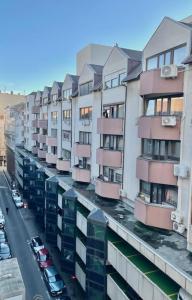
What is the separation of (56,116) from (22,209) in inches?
783

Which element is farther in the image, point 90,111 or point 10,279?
point 90,111

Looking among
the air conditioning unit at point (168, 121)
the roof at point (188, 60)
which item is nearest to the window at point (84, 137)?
the air conditioning unit at point (168, 121)

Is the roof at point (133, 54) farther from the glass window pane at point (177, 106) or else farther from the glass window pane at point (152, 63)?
the glass window pane at point (177, 106)

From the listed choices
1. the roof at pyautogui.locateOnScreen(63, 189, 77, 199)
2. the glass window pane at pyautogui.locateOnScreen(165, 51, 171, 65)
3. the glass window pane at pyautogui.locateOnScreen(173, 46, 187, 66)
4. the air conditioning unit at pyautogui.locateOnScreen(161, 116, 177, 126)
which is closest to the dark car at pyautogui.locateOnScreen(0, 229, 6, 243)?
the roof at pyautogui.locateOnScreen(63, 189, 77, 199)

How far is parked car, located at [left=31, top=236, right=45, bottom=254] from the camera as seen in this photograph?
33.8m

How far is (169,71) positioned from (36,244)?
88.6 ft


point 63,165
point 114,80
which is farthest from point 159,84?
point 63,165

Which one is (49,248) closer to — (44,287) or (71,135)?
(44,287)

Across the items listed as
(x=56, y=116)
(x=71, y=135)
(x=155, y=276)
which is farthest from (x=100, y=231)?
(x=56, y=116)

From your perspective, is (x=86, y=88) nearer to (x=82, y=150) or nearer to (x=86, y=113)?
(x=86, y=113)

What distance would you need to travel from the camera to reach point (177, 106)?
1762cm

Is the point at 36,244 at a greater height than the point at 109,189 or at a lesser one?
lesser

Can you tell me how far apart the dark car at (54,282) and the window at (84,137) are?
13.6 metres

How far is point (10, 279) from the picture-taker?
64.7 ft
